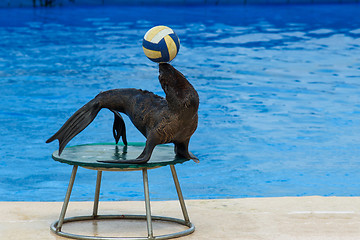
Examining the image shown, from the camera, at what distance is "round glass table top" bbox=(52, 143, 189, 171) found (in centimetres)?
332

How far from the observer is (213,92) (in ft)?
32.8

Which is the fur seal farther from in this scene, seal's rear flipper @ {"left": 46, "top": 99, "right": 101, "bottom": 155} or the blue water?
the blue water

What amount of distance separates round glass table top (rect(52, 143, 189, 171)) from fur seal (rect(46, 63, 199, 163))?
0.18ft

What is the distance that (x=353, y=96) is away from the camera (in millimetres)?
9984

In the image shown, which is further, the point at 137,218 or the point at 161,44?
the point at 137,218

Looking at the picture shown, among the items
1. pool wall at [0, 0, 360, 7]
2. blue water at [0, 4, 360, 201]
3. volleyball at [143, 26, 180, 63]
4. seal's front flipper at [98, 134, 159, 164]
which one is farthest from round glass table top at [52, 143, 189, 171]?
pool wall at [0, 0, 360, 7]

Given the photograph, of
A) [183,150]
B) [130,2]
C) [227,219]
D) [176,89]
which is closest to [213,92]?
[227,219]

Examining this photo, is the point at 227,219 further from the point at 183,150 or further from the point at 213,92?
the point at 213,92

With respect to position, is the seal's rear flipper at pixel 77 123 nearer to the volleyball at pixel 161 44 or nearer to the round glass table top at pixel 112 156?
the round glass table top at pixel 112 156

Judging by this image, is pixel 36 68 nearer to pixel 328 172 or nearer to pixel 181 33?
pixel 181 33

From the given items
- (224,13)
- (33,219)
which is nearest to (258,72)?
(224,13)

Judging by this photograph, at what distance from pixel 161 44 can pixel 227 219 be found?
1251mm

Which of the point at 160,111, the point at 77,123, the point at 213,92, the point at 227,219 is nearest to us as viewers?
the point at 160,111

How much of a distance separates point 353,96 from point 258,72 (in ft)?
6.77
